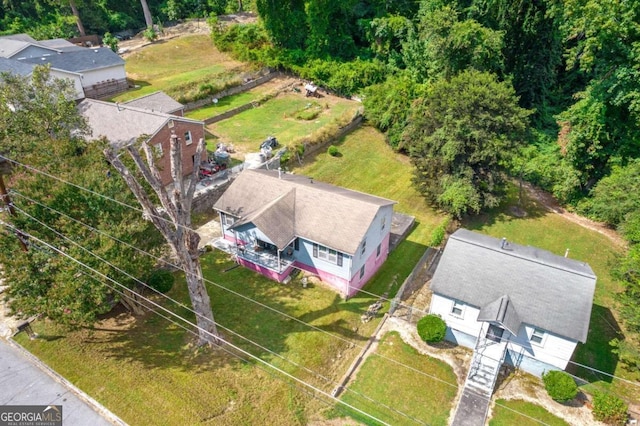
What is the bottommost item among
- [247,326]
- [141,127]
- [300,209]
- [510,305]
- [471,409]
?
[471,409]

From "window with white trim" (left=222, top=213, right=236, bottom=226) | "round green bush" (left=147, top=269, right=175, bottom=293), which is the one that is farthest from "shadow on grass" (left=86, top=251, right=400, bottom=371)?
"window with white trim" (left=222, top=213, right=236, bottom=226)

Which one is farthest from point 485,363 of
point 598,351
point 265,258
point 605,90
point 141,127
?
point 141,127

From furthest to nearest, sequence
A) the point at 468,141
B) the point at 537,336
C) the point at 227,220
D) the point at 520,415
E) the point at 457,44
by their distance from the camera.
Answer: the point at 457,44, the point at 468,141, the point at 227,220, the point at 537,336, the point at 520,415

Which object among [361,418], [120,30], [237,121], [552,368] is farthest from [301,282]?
[120,30]

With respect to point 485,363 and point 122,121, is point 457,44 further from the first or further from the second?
point 122,121

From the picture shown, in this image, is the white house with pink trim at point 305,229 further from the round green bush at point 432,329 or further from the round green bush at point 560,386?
the round green bush at point 560,386
